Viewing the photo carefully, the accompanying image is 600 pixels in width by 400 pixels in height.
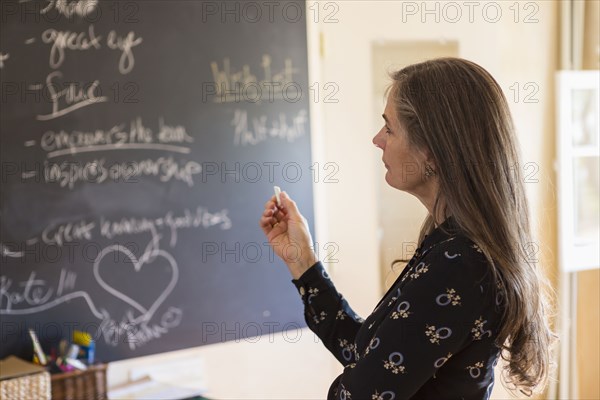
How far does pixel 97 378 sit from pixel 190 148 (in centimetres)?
76

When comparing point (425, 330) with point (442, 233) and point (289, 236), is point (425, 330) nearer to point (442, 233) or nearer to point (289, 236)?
point (442, 233)

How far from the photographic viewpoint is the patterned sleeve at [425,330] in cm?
109

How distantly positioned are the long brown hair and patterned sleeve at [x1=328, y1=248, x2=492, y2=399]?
51mm

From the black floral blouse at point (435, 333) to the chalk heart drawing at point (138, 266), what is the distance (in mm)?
1265

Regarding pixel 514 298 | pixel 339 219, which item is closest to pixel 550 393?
pixel 339 219

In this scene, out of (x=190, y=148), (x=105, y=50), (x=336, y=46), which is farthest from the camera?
(x=336, y=46)

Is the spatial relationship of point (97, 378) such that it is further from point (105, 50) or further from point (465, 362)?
point (465, 362)

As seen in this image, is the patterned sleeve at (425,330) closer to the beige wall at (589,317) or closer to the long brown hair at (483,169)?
the long brown hair at (483,169)

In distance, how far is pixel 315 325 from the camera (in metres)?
1.47

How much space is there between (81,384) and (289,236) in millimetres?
929

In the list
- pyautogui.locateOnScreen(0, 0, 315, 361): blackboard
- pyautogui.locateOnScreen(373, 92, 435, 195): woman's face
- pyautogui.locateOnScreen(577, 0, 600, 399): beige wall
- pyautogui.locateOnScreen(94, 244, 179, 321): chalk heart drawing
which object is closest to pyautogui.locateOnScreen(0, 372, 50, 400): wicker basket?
pyautogui.locateOnScreen(0, 0, 315, 361): blackboard

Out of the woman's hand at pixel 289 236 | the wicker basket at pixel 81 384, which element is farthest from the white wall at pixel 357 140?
the woman's hand at pixel 289 236

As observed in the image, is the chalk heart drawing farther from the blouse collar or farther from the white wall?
the blouse collar

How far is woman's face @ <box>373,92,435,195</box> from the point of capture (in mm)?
1218
